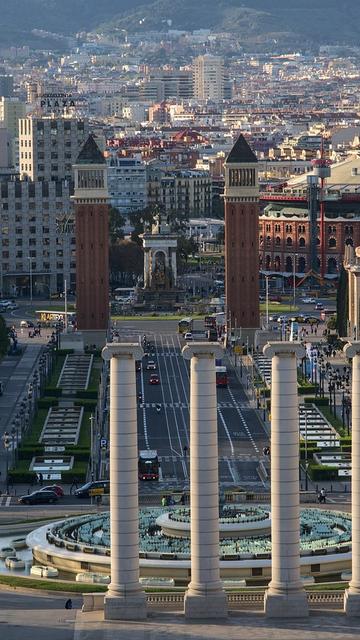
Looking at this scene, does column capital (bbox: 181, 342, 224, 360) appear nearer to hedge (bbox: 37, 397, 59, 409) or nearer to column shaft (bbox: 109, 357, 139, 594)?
column shaft (bbox: 109, 357, 139, 594)

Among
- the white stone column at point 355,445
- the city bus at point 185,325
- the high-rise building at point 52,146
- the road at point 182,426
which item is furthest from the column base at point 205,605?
the high-rise building at point 52,146

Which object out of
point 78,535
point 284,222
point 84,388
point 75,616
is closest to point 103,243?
point 84,388

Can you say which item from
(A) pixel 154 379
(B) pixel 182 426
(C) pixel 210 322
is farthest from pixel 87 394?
(C) pixel 210 322

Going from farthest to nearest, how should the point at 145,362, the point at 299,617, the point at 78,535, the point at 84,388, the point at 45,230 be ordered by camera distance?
the point at 45,230 → the point at 145,362 → the point at 84,388 → the point at 78,535 → the point at 299,617

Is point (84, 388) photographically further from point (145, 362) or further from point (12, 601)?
point (12, 601)

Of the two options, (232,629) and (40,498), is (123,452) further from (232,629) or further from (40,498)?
(40,498)

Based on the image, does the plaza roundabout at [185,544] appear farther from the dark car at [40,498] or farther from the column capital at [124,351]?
the column capital at [124,351]

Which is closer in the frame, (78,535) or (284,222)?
(78,535)
